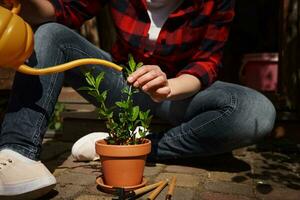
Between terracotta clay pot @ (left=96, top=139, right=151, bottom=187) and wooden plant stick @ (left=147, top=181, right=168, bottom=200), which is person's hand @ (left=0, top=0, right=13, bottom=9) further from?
wooden plant stick @ (left=147, top=181, right=168, bottom=200)

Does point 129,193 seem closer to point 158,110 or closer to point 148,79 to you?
point 148,79

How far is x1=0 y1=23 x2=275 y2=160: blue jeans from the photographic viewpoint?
72.9 inches

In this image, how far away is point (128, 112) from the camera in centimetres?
179

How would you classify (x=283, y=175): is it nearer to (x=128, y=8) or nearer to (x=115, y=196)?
(x=115, y=196)

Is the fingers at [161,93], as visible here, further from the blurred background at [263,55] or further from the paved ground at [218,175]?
the blurred background at [263,55]

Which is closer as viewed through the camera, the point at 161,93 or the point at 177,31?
the point at 161,93

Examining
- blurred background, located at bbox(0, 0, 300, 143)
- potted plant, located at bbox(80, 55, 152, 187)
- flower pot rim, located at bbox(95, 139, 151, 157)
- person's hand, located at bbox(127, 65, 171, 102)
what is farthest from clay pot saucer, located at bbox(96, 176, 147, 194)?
blurred background, located at bbox(0, 0, 300, 143)

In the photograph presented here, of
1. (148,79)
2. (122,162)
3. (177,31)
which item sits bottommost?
(122,162)

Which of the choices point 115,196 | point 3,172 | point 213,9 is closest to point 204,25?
point 213,9

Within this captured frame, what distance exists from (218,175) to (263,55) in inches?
100

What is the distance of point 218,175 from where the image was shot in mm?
2209

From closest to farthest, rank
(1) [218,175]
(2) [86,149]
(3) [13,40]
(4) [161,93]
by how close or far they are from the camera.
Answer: (3) [13,40], (4) [161,93], (1) [218,175], (2) [86,149]

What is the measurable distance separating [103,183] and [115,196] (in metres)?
0.10

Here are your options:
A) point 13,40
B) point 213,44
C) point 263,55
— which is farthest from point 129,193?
point 263,55
